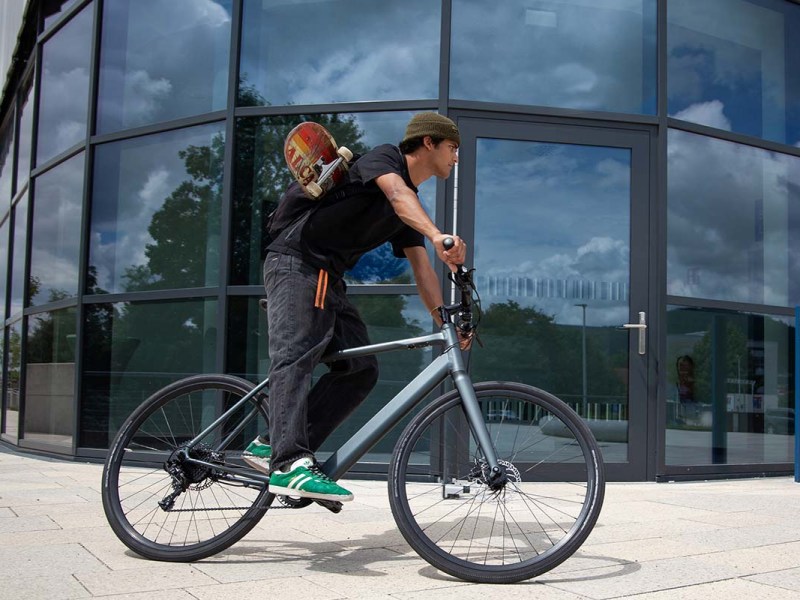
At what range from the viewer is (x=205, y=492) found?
11.5 ft

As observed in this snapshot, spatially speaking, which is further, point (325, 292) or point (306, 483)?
point (325, 292)

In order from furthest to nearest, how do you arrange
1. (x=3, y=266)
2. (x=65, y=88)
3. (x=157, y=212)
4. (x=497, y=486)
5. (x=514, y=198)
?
1. (x=3, y=266)
2. (x=65, y=88)
3. (x=157, y=212)
4. (x=514, y=198)
5. (x=497, y=486)

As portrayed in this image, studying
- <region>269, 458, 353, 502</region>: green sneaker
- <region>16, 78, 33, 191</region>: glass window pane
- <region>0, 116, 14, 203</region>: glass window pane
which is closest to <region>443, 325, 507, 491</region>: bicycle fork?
<region>269, 458, 353, 502</region>: green sneaker

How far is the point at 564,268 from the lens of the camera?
21.4 feet

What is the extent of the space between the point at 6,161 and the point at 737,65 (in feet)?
27.8

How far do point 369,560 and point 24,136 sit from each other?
26.3ft

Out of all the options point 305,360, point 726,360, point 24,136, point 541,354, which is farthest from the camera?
point 24,136

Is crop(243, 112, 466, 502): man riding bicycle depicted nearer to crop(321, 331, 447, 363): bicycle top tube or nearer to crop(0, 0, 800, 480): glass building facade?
crop(321, 331, 447, 363): bicycle top tube

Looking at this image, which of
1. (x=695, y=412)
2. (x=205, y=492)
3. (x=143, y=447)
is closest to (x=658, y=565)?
(x=205, y=492)

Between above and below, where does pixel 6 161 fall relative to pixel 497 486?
above

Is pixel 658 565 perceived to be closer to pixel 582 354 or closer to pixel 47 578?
pixel 47 578

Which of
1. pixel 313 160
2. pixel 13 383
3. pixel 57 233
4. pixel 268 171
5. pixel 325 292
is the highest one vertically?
pixel 268 171

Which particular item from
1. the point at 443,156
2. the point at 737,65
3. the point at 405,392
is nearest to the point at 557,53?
the point at 737,65

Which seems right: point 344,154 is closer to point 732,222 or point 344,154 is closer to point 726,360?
point 726,360
